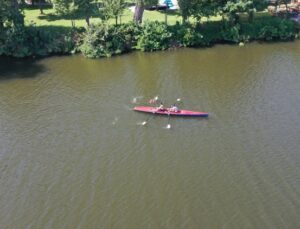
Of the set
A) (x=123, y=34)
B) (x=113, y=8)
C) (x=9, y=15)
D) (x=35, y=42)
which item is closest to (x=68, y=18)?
(x=35, y=42)

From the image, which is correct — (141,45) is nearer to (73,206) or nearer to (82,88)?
(82,88)

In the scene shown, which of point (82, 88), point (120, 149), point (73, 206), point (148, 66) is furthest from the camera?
point (148, 66)

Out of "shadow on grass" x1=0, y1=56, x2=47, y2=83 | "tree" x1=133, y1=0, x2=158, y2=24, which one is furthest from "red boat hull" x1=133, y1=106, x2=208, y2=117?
"tree" x1=133, y1=0, x2=158, y2=24

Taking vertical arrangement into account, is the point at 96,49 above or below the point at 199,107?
above

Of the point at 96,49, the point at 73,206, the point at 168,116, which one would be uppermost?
the point at 96,49

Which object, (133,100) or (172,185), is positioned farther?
(133,100)

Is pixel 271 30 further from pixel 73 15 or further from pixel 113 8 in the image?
pixel 73 15

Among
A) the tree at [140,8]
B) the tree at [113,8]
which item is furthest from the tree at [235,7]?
the tree at [113,8]

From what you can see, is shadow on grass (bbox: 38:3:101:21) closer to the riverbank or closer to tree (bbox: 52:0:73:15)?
tree (bbox: 52:0:73:15)

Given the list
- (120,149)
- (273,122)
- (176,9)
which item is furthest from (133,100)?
(176,9)
